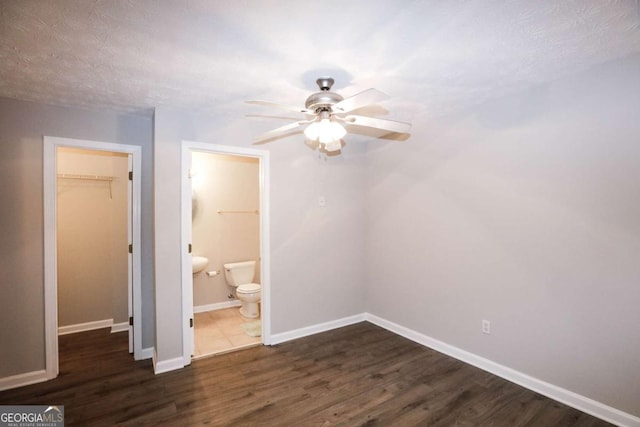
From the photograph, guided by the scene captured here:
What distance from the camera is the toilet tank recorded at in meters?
4.30

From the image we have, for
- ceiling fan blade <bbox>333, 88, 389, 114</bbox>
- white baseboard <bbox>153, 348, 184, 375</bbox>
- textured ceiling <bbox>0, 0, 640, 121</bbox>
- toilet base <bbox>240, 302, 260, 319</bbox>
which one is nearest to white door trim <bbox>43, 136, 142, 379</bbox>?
textured ceiling <bbox>0, 0, 640, 121</bbox>

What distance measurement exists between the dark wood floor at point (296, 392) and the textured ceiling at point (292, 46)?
2341 millimetres

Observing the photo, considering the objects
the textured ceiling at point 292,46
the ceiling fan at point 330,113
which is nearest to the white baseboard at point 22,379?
the textured ceiling at point 292,46

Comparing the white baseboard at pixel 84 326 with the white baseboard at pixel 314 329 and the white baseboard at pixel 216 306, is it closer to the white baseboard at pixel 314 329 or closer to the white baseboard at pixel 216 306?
the white baseboard at pixel 216 306

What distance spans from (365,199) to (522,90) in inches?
79.6

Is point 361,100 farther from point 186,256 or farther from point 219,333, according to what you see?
point 219,333

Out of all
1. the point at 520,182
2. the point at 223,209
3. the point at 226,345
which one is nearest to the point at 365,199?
the point at 520,182

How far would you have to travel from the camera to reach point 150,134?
2.97 metres

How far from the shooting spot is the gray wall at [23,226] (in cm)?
240

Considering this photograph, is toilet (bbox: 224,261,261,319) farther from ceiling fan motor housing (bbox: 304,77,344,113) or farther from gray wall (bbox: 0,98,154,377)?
ceiling fan motor housing (bbox: 304,77,344,113)

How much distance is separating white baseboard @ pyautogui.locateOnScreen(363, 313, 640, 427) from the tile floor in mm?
1791

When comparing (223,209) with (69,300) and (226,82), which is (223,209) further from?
(226,82)

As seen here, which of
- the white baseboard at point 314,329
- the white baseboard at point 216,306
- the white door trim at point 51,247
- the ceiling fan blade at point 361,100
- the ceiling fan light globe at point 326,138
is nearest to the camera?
the ceiling fan blade at point 361,100

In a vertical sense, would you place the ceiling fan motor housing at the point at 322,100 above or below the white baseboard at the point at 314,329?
above
